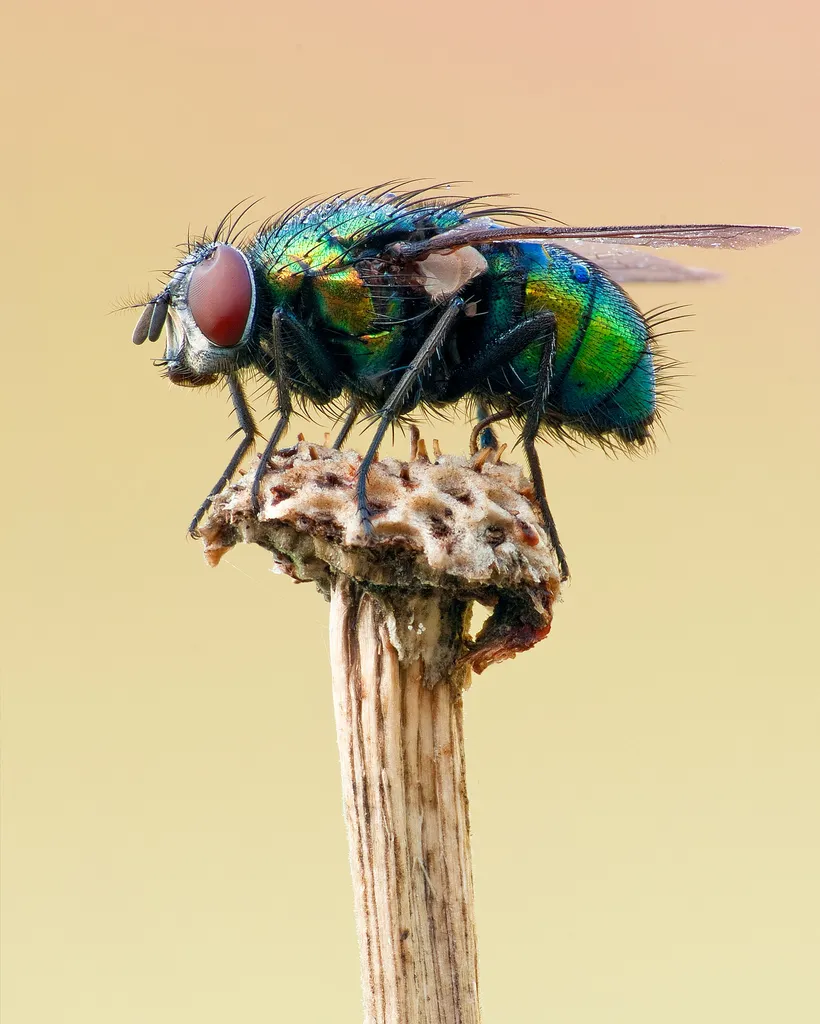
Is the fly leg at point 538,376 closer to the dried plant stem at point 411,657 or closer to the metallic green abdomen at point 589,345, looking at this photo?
the metallic green abdomen at point 589,345

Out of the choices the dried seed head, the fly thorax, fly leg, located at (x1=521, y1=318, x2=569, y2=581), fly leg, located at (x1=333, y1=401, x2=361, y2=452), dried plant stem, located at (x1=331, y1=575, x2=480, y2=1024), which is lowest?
dried plant stem, located at (x1=331, y1=575, x2=480, y2=1024)

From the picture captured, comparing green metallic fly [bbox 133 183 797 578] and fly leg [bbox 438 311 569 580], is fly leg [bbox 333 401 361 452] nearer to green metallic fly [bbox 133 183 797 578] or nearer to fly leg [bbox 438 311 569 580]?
green metallic fly [bbox 133 183 797 578]

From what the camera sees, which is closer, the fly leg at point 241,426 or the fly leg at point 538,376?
the fly leg at point 538,376

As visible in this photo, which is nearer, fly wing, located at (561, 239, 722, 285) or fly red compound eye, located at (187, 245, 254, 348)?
fly red compound eye, located at (187, 245, 254, 348)

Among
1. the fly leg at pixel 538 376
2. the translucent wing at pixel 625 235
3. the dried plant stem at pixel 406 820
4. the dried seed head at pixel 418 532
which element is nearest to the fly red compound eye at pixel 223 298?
the translucent wing at pixel 625 235

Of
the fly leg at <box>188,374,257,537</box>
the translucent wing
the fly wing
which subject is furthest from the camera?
the fly wing


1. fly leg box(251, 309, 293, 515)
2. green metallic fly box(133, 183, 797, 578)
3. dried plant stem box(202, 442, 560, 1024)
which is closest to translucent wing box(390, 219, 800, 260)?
green metallic fly box(133, 183, 797, 578)

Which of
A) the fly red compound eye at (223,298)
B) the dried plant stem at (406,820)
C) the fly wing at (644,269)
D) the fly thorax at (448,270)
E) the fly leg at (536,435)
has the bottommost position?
the dried plant stem at (406,820)

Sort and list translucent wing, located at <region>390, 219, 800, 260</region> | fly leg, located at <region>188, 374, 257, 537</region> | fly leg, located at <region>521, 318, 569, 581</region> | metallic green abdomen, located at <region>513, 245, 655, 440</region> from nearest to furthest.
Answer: fly leg, located at <region>521, 318, 569, 581</region> → translucent wing, located at <region>390, 219, 800, 260</region> → fly leg, located at <region>188, 374, 257, 537</region> → metallic green abdomen, located at <region>513, 245, 655, 440</region>
